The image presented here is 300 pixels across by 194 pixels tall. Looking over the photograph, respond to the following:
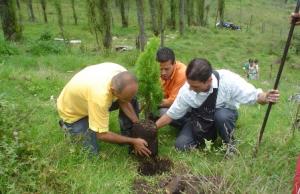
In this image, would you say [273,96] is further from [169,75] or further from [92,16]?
[92,16]

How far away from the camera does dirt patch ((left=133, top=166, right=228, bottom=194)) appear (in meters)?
3.84

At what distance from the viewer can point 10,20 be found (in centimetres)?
1595

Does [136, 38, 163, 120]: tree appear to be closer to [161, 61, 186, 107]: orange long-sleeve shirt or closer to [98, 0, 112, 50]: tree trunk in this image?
[161, 61, 186, 107]: orange long-sleeve shirt

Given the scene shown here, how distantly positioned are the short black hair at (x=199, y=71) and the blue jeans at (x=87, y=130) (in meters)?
1.02

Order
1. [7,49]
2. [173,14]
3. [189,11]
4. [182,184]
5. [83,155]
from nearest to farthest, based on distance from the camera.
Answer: [182,184] < [83,155] < [7,49] < [173,14] < [189,11]

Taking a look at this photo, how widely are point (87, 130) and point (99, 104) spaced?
23.8 inches

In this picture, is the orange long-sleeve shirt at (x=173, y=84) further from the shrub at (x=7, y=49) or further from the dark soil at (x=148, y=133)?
the shrub at (x=7, y=49)

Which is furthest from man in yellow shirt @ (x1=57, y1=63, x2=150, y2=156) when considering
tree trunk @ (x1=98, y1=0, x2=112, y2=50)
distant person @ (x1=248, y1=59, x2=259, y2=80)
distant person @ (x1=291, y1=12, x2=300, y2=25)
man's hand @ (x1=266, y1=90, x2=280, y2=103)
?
distant person @ (x1=248, y1=59, x2=259, y2=80)

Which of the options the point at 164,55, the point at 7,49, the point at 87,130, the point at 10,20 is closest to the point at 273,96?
the point at 164,55

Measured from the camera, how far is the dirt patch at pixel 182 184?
384 cm

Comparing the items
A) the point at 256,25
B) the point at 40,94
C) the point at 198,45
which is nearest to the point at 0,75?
the point at 40,94

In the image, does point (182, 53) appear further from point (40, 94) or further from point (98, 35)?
point (40, 94)

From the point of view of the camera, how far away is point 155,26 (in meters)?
27.5

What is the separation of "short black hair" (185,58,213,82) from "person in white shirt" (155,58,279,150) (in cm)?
Answer: 15
